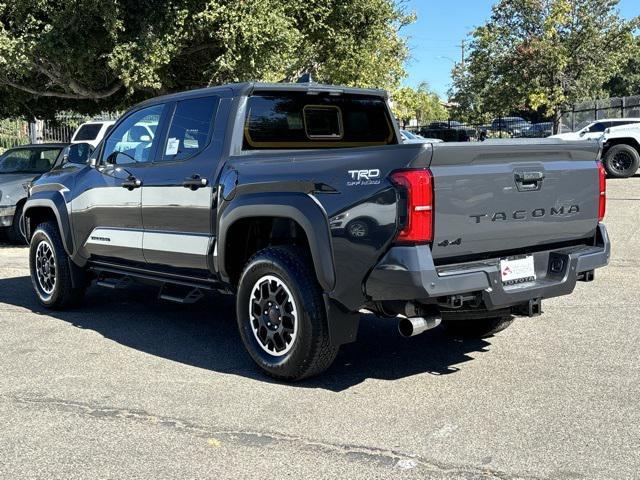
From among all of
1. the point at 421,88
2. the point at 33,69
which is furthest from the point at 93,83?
the point at 421,88

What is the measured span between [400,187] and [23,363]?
3257 mm

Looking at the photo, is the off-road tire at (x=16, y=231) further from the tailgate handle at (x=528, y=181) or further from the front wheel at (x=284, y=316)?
the tailgate handle at (x=528, y=181)

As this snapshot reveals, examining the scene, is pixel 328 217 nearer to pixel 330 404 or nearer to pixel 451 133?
pixel 330 404

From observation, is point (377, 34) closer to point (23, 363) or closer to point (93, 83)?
point (93, 83)

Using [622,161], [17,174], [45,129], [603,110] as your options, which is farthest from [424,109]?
[17,174]

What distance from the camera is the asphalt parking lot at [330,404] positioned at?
3.66 m

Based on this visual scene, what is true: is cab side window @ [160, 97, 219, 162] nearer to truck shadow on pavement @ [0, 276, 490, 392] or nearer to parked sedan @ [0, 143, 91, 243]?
truck shadow on pavement @ [0, 276, 490, 392]

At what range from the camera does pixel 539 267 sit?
186 inches

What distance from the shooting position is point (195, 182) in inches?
212

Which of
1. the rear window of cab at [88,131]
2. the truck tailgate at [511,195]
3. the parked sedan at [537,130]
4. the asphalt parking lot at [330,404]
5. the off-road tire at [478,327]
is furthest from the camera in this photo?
the parked sedan at [537,130]

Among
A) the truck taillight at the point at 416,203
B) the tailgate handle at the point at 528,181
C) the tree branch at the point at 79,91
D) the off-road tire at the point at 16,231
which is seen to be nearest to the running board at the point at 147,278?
the truck taillight at the point at 416,203

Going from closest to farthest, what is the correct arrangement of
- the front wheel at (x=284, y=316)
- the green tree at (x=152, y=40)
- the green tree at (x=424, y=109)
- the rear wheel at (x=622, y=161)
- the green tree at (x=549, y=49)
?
the front wheel at (x=284, y=316) < the green tree at (x=152, y=40) < the rear wheel at (x=622, y=161) < the green tree at (x=549, y=49) < the green tree at (x=424, y=109)

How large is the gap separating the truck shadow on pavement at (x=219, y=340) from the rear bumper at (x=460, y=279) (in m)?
0.93

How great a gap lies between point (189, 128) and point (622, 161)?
50.3 ft
